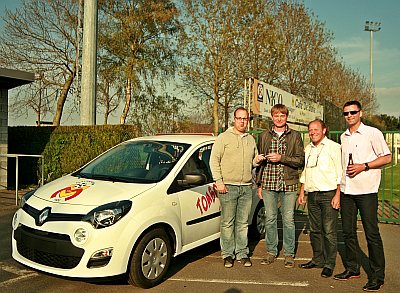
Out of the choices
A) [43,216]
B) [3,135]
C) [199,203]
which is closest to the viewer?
[43,216]

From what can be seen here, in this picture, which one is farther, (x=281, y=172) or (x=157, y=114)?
(x=157, y=114)

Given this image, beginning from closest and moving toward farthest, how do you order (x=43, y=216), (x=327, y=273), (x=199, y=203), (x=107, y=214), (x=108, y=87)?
(x=107, y=214) < (x=43, y=216) < (x=327, y=273) < (x=199, y=203) < (x=108, y=87)

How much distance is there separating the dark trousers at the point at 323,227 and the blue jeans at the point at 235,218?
818 millimetres

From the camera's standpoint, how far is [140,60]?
2778 cm

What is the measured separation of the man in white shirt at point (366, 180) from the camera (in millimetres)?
4586

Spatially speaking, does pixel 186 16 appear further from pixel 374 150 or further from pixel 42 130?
pixel 374 150

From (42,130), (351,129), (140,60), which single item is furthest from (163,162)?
(140,60)

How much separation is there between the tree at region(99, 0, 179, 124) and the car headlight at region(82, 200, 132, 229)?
941 inches

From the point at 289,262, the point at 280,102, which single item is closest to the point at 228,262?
the point at 289,262

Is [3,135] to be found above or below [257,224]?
above

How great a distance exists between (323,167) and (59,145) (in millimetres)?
10314

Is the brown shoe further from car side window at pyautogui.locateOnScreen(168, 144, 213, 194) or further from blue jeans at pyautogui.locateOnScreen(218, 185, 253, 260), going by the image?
car side window at pyautogui.locateOnScreen(168, 144, 213, 194)

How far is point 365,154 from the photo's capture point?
4652 mm

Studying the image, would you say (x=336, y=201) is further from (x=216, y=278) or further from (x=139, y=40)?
(x=139, y=40)
